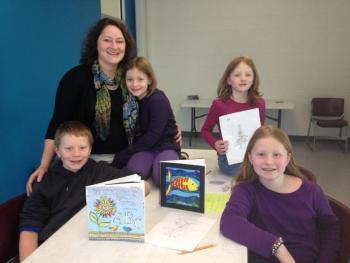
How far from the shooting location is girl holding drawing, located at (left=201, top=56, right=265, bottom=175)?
2.16m

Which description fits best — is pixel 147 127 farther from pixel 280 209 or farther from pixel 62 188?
pixel 280 209

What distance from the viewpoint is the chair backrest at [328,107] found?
5.63 m

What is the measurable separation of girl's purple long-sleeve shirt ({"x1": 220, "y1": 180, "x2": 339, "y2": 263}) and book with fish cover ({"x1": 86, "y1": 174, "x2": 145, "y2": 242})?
0.35 m

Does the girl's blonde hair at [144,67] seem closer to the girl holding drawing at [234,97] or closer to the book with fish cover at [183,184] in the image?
the girl holding drawing at [234,97]

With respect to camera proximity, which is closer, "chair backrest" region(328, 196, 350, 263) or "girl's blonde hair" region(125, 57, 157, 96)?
"chair backrest" region(328, 196, 350, 263)

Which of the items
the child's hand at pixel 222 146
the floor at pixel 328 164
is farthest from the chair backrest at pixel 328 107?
the child's hand at pixel 222 146

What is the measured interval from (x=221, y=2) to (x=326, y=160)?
3.14 metres

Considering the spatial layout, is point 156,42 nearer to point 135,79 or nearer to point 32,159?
point 32,159

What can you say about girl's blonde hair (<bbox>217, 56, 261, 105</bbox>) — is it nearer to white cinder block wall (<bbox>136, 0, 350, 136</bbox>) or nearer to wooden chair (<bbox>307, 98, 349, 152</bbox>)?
wooden chair (<bbox>307, 98, 349, 152</bbox>)

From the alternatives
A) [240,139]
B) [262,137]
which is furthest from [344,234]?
[240,139]

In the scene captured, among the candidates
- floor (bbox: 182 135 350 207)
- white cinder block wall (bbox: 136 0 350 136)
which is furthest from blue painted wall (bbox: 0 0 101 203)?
floor (bbox: 182 135 350 207)

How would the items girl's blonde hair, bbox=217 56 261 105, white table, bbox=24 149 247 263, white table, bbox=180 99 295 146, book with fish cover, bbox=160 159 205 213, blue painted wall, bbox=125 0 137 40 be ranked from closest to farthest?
white table, bbox=24 149 247 263, book with fish cover, bbox=160 159 205 213, girl's blonde hair, bbox=217 56 261 105, white table, bbox=180 99 295 146, blue painted wall, bbox=125 0 137 40

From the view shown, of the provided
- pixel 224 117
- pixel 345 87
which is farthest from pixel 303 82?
pixel 224 117

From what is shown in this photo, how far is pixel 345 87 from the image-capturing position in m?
5.79
